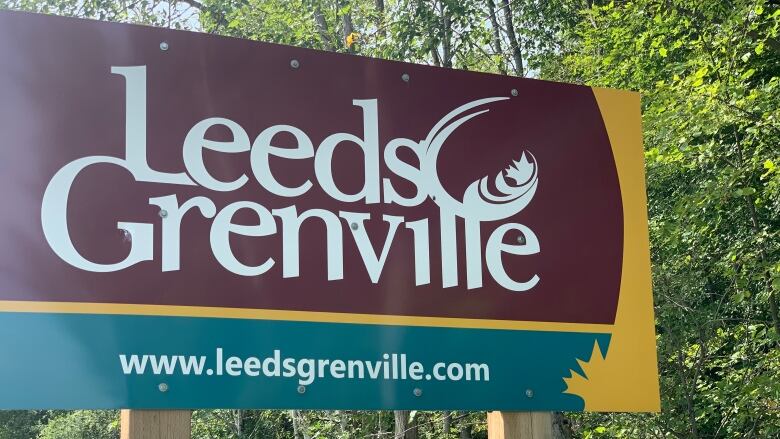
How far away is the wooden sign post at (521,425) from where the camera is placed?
2986 mm

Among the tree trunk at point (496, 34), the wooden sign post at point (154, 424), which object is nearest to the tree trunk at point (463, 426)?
the tree trunk at point (496, 34)

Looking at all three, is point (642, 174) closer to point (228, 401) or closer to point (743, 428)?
point (228, 401)

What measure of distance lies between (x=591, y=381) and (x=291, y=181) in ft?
3.68

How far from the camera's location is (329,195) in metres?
2.88

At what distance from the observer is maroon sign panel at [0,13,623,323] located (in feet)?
8.46

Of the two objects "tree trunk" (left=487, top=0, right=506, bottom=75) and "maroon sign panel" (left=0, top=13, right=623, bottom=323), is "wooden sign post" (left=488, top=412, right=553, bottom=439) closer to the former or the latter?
"maroon sign panel" (left=0, top=13, right=623, bottom=323)

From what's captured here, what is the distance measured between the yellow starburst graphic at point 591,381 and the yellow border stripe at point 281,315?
0.11 m

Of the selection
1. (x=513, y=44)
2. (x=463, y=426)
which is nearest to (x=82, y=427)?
(x=463, y=426)

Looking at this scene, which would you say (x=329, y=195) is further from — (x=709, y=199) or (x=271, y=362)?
(x=709, y=199)

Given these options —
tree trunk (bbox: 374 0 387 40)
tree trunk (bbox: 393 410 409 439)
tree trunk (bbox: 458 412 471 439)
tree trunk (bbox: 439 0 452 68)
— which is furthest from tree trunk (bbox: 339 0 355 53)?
tree trunk (bbox: 458 412 471 439)

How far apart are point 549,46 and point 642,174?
1125cm

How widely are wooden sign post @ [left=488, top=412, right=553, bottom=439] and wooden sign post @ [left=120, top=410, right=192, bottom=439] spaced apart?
984mm

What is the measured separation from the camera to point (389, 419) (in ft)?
49.2

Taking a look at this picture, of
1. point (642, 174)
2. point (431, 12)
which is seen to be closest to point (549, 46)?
point (431, 12)
